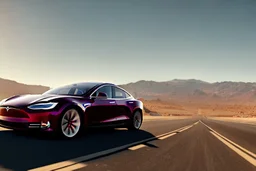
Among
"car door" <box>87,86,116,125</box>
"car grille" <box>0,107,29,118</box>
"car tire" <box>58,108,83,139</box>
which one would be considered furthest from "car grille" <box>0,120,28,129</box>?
"car door" <box>87,86,116,125</box>

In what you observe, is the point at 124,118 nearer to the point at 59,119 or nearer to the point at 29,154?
the point at 59,119

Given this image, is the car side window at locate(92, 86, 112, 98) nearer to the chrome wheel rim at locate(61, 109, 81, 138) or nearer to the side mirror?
the side mirror

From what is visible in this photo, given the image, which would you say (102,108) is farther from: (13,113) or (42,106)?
(13,113)

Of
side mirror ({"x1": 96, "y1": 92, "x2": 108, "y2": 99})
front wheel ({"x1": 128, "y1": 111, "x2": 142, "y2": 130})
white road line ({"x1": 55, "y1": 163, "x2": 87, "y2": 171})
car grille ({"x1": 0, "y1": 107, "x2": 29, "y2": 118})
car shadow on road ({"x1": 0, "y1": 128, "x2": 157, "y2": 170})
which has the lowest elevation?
white road line ({"x1": 55, "y1": 163, "x2": 87, "y2": 171})

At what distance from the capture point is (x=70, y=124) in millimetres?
7602

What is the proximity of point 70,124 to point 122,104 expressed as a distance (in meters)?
2.89

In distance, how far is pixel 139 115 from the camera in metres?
11.6

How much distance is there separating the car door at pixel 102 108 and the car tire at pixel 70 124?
1.52 feet

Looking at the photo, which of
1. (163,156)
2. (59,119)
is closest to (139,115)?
(59,119)

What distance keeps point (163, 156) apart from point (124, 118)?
15.1ft

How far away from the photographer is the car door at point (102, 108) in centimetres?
831

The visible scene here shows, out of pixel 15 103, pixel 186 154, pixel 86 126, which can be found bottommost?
pixel 186 154

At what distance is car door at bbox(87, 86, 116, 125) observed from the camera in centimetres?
831

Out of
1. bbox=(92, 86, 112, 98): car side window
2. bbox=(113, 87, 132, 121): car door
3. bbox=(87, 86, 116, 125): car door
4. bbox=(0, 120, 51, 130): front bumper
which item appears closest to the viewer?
bbox=(0, 120, 51, 130): front bumper
